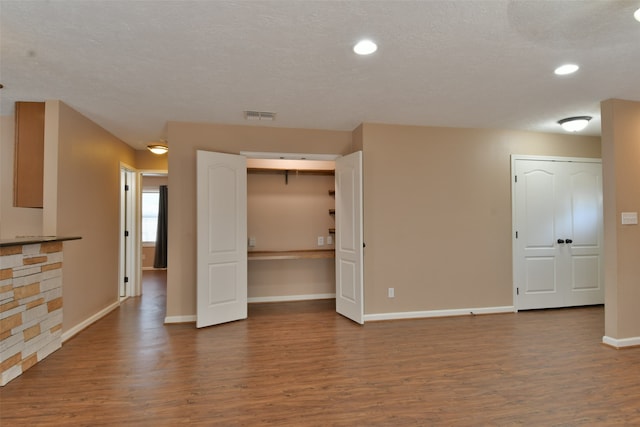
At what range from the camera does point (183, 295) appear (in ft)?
14.4

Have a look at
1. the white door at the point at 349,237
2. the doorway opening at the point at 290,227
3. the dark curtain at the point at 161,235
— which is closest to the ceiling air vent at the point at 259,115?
the white door at the point at 349,237

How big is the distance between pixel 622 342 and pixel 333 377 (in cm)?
299

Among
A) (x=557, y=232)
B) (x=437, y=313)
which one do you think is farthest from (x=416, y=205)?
(x=557, y=232)

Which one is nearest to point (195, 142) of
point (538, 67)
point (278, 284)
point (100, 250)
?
point (100, 250)

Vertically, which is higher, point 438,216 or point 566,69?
point 566,69

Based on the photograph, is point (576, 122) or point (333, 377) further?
point (576, 122)

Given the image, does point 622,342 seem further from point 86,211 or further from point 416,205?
point 86,211

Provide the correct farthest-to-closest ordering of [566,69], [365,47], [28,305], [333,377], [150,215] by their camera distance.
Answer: [150,215] → [28,305] → [566,69] → [333,377] → [365,47]

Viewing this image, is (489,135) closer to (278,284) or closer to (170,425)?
(278,284)

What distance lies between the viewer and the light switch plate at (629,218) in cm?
351

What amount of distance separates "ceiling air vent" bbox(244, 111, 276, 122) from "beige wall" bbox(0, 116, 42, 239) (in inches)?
108

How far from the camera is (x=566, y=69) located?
9.50 feet

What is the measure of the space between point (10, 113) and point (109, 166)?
3.98 ft

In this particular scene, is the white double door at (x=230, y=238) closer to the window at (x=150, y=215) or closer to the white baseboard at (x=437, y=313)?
the white baseboard at (x=437, y=313)
